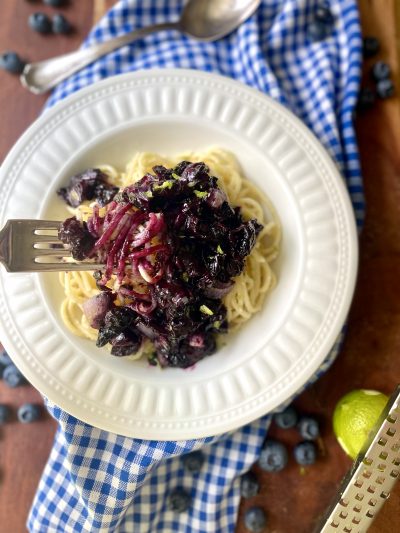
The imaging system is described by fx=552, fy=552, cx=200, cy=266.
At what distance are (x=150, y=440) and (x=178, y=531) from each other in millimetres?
902

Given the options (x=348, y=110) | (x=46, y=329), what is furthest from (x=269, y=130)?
(x=46, y=329)

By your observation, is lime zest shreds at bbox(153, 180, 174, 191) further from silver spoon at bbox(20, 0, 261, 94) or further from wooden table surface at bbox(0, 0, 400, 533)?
wooden table surface at bbox(0, 0, 400, 533)

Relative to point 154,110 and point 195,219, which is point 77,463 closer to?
point 195,219

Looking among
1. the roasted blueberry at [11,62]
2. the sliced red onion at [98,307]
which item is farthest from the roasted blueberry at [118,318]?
the roasted blueberry at [11,62]

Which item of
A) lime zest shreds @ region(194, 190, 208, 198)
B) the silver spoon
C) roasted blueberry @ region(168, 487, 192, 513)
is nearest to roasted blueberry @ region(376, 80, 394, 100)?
the silver spoon

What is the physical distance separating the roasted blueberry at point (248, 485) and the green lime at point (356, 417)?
24.9 inches

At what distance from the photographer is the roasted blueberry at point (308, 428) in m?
3.67

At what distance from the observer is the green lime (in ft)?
11.1

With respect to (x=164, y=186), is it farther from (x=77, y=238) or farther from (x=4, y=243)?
(x=4, y=243)

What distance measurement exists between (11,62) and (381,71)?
269 cm

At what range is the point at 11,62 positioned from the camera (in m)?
4.10

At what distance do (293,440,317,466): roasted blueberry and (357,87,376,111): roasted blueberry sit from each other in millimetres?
2372

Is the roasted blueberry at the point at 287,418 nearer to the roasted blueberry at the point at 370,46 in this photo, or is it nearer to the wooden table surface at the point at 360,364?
the wooden table surface at the point at 360,364

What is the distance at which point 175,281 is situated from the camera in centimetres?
304
